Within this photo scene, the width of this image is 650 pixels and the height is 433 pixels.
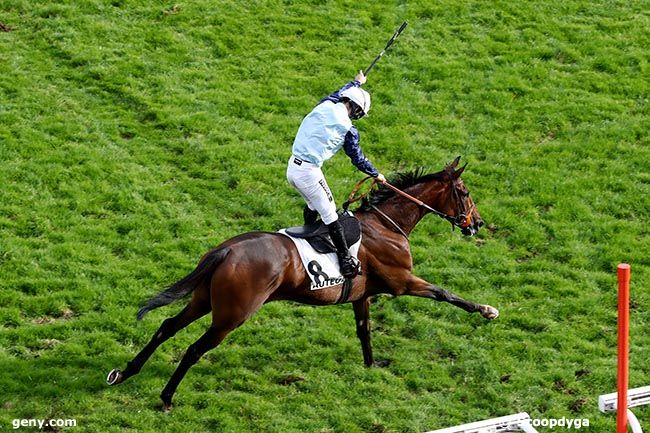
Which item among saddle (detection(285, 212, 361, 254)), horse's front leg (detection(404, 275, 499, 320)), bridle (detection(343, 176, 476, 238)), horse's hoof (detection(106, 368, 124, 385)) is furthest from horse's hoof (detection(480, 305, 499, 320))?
horse's hoof (detection(106, 368, 124, 385))

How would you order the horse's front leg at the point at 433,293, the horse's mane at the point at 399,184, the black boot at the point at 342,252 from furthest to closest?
the horse's mane at the point at 399,184 < the horse's front leg at the point at 433,293 < the black boot at the point at 342,252

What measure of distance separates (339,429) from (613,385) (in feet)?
9.85

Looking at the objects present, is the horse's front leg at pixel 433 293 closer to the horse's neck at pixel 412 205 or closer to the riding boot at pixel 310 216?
the horse's neck at pixel 412 205

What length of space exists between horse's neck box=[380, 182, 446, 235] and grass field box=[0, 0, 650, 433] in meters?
1.40

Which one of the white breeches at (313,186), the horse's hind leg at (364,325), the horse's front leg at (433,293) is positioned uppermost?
the white breeches at (313,186)

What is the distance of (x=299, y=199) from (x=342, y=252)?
4104mm

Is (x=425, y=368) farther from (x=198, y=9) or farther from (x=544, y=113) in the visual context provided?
(x=198, y=9)

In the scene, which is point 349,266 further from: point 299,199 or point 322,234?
point 299,199

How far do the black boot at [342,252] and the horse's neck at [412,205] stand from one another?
0.95m

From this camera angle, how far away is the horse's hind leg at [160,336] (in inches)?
401

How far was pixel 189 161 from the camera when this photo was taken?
1506cm

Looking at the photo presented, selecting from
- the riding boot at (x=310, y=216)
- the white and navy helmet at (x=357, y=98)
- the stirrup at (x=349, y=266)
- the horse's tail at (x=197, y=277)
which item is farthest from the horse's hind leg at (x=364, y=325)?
→ the white and navy helmet at (x=357, y=98)

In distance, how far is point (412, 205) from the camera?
11.3 metres

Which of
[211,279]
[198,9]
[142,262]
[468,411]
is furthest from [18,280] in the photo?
[198,9]
